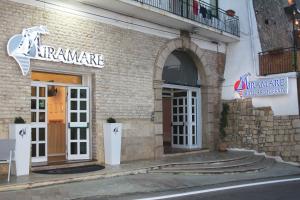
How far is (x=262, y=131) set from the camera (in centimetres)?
1661

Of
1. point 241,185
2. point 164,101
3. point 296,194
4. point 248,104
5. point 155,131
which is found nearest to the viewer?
point 296,194

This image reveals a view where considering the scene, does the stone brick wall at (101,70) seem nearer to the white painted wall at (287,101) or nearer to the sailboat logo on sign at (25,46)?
the sailboat logo on sign at (25,46)

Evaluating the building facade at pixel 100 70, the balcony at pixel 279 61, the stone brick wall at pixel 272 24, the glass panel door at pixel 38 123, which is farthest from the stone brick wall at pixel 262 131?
the glass panel door at pixel 38 123

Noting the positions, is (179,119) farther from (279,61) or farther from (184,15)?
(279,61)

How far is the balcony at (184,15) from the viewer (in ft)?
44.3

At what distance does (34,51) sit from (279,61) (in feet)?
32.2

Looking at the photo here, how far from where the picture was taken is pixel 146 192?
955 centimetres

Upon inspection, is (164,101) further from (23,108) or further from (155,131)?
(23,108)

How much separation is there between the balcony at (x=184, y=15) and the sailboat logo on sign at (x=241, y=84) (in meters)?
1.78

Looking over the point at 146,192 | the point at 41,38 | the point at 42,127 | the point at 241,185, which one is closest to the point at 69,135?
the point at 42,127

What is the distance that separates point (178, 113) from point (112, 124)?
590 cm

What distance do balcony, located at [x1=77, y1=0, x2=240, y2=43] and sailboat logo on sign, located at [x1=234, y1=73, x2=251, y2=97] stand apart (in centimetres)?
178

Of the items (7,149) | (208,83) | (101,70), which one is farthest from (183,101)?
(7,149)

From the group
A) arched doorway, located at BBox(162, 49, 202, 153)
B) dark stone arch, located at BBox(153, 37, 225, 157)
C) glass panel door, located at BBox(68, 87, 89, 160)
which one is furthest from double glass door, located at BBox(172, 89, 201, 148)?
glass panel door, located at BBox(68, 87, 89, 160)
